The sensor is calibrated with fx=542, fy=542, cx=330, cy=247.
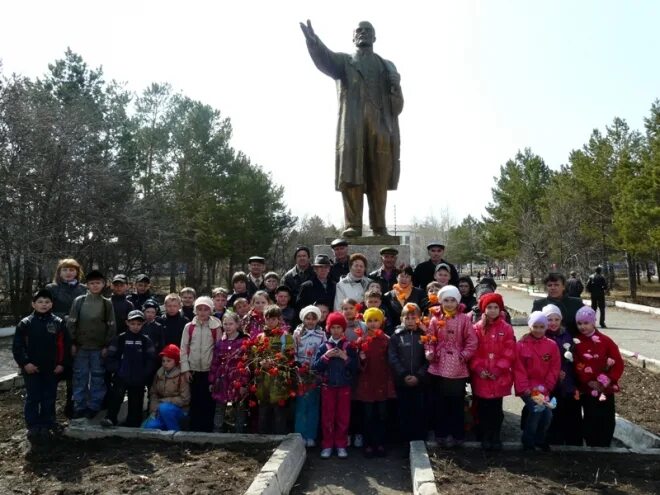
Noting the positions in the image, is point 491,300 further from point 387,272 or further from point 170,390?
point 170,390

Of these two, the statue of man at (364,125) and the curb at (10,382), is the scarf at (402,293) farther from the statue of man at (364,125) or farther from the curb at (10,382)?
the curb at (10,382)

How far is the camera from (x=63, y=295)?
6.24 meters

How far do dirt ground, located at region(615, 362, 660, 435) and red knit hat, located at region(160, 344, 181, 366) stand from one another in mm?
5080

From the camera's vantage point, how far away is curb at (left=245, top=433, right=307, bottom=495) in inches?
153

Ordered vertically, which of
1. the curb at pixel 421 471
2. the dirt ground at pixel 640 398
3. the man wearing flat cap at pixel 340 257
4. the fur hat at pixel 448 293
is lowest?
the dirt ground at pixel 640 398

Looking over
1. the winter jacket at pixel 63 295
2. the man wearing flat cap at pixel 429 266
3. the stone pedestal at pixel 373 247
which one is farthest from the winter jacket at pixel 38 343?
the man wearing flat cap at pixel 429 266

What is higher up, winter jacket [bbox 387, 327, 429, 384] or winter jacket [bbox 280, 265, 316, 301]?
winter jacket [bbox 280, 265, 316, 301]

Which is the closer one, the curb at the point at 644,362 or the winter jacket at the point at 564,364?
the winter jacket at the point at 564,364

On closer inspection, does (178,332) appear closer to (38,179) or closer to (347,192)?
(347,192)

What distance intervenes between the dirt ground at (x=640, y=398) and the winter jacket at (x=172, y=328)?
5209 millimetres

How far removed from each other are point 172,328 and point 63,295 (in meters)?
1.37

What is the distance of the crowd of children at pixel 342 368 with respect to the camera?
4.94 m

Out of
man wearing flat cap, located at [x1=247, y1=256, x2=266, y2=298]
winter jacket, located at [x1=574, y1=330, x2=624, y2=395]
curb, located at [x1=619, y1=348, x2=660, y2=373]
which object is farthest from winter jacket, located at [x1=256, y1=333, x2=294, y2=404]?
curb, located at [x1=619, y1=348, x2=660, y2=373]

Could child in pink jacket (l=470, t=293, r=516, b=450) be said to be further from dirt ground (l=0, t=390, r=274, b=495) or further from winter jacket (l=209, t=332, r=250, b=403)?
winter jacket (l=209, t=332, r=250, b=403)
